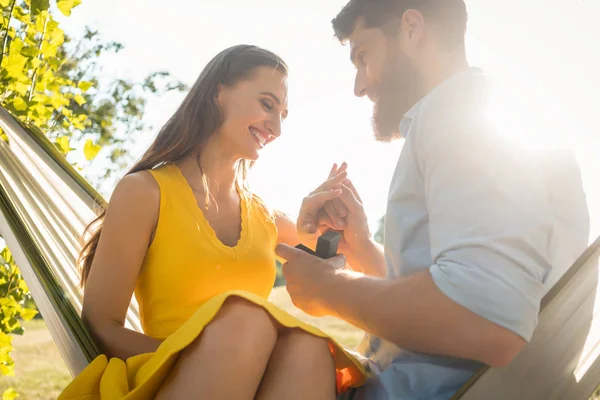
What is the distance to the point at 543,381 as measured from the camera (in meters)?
1.22

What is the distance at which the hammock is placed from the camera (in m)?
1.16

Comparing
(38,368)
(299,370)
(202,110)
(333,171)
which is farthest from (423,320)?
(38,368)

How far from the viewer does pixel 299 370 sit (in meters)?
1.26

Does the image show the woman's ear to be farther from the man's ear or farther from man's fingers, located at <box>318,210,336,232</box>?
the man's ear

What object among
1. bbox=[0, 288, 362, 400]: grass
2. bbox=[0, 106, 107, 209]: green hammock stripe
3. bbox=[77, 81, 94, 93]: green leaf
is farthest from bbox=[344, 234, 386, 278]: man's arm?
bbox=[0, 288, 362, 400]: grass

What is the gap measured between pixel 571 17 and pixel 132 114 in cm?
574

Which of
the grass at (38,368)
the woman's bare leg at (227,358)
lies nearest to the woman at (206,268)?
the woman's bare leg at (227,358)

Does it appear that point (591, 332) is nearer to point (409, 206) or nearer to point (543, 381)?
point (543, 381)

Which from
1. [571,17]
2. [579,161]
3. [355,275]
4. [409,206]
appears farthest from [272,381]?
[571,17]

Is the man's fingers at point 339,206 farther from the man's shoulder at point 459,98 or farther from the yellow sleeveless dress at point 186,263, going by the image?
the man's shoulder at point 459,98

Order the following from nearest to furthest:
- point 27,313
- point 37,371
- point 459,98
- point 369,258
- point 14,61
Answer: point 459,98, point 369,258, point 14,61, point 27,313, point 37,371

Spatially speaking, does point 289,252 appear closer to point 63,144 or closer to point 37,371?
point 63,144

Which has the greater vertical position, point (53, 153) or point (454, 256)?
point (454, 256)

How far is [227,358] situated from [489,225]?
52 cm
